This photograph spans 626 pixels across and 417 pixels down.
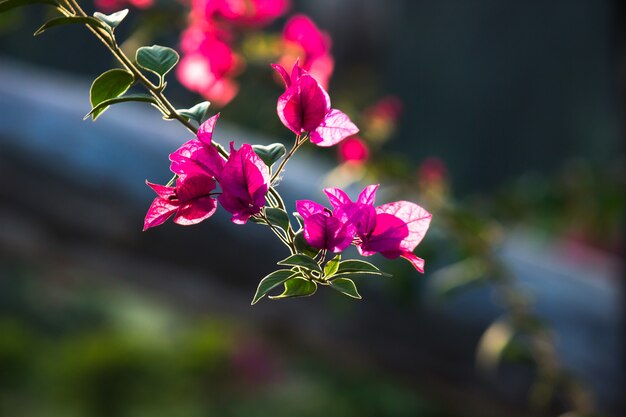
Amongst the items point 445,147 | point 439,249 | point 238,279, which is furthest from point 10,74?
point 445,147

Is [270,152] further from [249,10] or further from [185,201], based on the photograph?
[249,10]

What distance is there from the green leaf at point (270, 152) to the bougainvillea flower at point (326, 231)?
0.08ft

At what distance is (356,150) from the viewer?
817 millimetres

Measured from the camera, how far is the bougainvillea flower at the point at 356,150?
0.82 metres

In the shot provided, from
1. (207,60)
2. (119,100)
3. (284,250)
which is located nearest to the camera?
(119,100)

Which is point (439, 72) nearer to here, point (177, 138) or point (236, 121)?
point (236, 121)

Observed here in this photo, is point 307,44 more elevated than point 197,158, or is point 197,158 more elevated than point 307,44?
point 307,44

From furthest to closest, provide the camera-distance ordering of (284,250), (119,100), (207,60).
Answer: (284,250) → (207,60) → (119,100)

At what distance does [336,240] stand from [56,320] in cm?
270

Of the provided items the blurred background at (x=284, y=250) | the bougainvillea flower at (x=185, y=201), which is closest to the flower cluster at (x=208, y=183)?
the bougainvillea flower at (x=185, y=201)

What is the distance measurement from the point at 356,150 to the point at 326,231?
1.77 feet

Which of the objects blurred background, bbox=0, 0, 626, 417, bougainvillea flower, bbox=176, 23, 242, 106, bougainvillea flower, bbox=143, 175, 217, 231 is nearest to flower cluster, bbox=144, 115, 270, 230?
bougainvillea flower, bbox=143, 175, 217, 231

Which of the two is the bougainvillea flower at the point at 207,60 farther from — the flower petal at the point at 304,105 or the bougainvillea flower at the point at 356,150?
the flower petal at the point at 304,105

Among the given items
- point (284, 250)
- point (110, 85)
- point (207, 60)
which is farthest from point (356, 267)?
point (284, 250)
